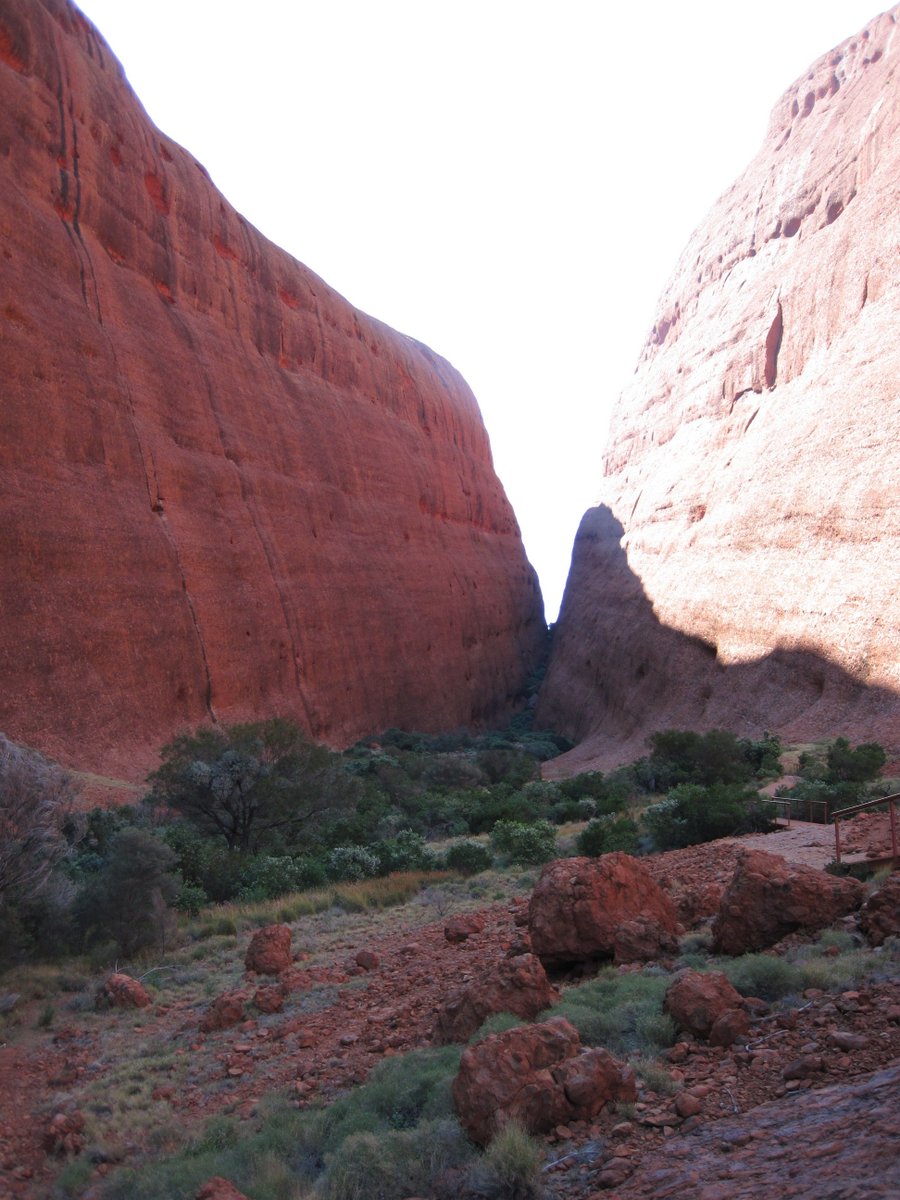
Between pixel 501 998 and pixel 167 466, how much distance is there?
19693 millimetres

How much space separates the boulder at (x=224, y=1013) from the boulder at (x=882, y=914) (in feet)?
13.3

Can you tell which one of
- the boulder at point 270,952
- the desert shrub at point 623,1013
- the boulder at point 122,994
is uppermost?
the desert shrub at point 623,1013

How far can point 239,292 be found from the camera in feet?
92.1

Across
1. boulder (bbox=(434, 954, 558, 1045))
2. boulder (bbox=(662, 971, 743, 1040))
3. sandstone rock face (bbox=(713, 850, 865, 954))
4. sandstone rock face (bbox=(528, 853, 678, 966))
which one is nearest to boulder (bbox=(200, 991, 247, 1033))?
boulder (bbox=(434, 954, 558, 1045))

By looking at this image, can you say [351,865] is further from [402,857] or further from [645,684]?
[645,684]

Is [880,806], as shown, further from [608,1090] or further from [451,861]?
[608,1090]

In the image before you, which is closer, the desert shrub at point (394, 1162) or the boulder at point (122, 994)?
the desert shrub at point (394, 1162)

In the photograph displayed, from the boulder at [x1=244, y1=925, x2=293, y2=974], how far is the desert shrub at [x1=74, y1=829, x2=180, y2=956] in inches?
59.6

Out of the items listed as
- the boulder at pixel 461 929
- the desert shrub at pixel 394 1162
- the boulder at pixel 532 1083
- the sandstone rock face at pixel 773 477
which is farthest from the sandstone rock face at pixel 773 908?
the sandstone rock face at pixel 773 477

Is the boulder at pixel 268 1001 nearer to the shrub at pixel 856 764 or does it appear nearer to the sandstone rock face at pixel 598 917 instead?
the sandstone rock face at pixel 598 917

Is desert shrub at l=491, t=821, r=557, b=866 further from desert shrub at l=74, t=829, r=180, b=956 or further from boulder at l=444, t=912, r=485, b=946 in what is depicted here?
desert shrub at l=74, t=829, r=180, b=956

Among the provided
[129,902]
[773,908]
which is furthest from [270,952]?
[773,908]

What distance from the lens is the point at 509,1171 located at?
3.16 m

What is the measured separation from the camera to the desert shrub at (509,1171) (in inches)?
123
